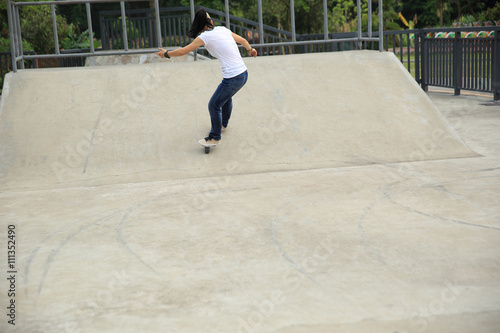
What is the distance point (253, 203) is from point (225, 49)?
2460mm

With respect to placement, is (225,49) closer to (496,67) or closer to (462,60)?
(496,67)

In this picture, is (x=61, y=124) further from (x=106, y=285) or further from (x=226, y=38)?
(x=106, y=285)

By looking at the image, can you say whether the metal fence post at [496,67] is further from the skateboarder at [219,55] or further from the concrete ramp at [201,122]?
the skateboarder at [219,55]

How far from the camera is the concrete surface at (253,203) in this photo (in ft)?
11.2

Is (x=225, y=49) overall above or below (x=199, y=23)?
below

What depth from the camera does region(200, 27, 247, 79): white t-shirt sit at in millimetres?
7219

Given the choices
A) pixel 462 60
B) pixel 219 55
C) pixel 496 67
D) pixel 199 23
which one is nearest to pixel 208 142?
pixel 219 55


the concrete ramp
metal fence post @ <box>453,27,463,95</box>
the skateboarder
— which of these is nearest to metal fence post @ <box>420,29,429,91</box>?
metal fence post @ <box>453,27,463,95</box>

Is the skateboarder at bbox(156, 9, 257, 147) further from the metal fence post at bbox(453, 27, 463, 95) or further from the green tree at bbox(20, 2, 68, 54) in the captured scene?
the green tree at bbox(20, 2, 68, 54)

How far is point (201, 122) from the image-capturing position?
8133 mm

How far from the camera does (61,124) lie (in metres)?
8.02

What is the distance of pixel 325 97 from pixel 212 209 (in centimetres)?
381

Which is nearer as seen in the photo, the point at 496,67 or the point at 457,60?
the point at 496,67

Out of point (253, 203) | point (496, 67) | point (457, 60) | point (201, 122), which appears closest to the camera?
point (253, 203)
